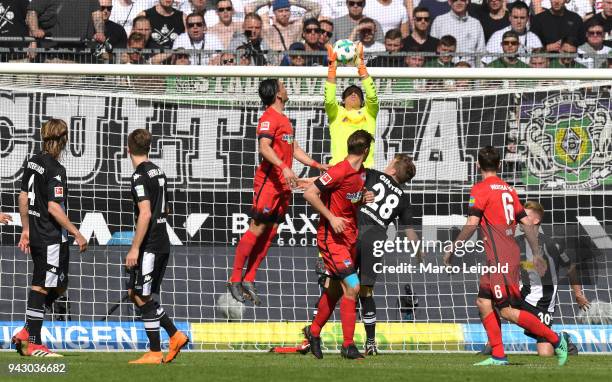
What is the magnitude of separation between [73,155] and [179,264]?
1.94 m

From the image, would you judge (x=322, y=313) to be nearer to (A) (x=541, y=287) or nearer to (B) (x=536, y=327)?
(B) (x=536, y=327)

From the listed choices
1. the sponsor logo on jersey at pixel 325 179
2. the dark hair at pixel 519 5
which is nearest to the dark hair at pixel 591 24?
the dark hair at pixel 519 5

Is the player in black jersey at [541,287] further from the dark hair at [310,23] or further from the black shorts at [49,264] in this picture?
the dark hair at [310,23]

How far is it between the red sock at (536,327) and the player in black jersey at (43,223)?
13.9 feet

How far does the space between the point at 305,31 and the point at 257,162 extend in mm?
3727

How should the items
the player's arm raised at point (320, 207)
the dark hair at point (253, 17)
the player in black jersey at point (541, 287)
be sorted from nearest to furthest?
1. the player's arm raised at point (320, 207)
2. the player in black jersey at point (541, 287)
3. the dark hair at point (253, 17)

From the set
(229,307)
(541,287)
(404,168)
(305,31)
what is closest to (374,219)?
(404,168)

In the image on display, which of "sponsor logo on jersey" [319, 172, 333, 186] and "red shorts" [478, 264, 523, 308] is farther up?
"sponsor logo on jersey" [319, 172, 333, 186]

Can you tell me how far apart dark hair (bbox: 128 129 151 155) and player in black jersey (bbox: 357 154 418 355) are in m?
2.50

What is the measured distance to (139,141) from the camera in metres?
10.4

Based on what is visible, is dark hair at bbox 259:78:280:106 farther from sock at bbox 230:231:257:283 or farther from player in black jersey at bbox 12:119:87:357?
player in black jersey at bbox 12:119:87:357

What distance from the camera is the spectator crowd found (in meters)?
17.7

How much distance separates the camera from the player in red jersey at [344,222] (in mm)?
10727

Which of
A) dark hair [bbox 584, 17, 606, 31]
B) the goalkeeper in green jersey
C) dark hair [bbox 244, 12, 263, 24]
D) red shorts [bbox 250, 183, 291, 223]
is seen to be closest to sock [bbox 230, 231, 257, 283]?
red shorts [bbox 250, 183, 291, 223]
